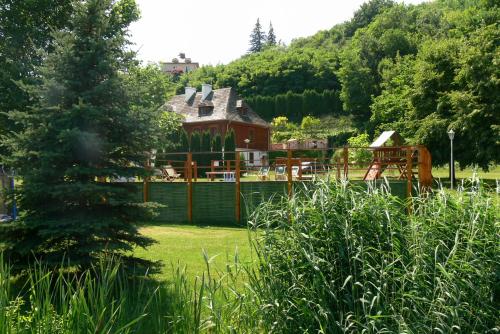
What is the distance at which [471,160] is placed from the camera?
24375 mm

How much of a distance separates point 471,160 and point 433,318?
2284cm

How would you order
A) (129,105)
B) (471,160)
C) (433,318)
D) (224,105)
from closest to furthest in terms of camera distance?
→ (433,318), (129,105), (471,160), (224,105)

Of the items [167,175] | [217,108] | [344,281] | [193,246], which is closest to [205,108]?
[217,108]

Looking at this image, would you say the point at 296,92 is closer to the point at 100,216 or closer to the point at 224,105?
the point at 224,105

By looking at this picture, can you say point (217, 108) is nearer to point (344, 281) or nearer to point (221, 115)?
point (221, 115)

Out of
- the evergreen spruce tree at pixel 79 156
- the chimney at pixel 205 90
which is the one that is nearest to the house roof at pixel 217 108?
the chimney at pixel 205 90

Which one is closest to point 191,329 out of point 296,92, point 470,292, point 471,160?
point 470,292

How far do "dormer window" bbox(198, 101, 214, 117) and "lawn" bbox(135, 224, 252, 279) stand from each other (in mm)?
35085

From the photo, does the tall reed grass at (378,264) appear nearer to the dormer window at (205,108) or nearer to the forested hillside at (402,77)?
the forested hillside at (402,77)

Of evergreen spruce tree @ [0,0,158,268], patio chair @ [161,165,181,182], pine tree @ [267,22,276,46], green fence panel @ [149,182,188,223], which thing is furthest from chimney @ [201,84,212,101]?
pine tree @ [267,22,276,46]

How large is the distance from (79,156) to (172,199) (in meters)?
8.38

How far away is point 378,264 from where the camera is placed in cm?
404

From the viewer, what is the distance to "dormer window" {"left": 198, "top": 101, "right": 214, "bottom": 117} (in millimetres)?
47594

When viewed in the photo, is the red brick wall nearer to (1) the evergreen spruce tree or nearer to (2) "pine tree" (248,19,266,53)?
(1) the evergreen spruce tree
